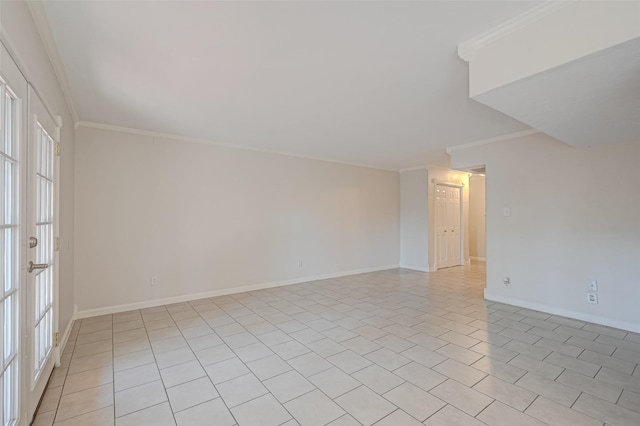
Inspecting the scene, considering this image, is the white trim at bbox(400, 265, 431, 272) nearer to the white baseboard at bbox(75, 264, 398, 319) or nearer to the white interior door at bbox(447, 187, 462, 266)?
the white interior door at bbox(447, 187, 462, 266)

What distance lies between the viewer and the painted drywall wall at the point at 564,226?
3.20 m

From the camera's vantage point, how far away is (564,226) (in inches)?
143

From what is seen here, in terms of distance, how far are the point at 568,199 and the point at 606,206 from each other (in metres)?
0.36

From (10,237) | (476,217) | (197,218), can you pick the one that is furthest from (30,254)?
(476,217)

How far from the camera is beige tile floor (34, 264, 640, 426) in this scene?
5.87ft

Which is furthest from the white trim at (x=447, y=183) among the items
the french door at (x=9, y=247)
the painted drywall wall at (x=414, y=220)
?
the french door at (x=9, y=247)

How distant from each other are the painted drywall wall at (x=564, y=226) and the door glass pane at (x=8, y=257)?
4983 millimetres

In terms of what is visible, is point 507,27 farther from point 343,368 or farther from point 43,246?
point 43,246

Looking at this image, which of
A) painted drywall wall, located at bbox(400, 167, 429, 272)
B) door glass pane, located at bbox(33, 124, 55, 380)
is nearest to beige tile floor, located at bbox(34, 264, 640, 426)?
door glass pane, located at bbox(33, 124, 55, 380)

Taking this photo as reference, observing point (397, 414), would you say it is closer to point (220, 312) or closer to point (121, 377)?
point (121, 377)

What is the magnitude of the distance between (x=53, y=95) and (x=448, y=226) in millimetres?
7045

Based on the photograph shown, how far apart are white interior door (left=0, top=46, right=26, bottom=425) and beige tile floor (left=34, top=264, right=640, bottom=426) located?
0.56 metres

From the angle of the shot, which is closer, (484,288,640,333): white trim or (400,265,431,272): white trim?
(484,288,640,333): white trim

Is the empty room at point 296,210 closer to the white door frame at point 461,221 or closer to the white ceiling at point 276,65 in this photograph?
the white ceiling at point 276,65
